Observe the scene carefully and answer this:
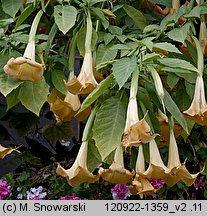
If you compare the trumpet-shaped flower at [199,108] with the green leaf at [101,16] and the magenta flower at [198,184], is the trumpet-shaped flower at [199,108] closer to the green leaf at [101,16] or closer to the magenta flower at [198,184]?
the green leaf at [101,16]

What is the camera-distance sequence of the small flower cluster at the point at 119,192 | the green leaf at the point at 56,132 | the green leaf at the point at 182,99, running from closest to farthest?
the green leaf at the point at 182,99
the small flower cluster at the point at 119,192
the green leaf at the point at 56,132

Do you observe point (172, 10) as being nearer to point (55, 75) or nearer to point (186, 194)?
point (55, 75)

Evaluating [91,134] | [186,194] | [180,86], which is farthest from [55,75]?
[186,194]

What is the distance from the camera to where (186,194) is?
268 centimetres

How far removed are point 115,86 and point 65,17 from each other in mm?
223

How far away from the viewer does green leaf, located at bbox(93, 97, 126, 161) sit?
1244mm

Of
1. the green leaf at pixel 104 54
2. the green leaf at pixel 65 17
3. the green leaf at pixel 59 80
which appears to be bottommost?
the green leaf at pixel 59 80

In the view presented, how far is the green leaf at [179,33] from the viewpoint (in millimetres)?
1353

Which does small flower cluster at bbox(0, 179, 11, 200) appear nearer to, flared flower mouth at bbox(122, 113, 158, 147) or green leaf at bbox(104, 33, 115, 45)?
green leaf at bbox(104, 33, 115, 45)

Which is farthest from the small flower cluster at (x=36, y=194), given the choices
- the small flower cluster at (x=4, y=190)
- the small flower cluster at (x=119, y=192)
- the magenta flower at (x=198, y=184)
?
the magenta flower at (x=198, y=184)

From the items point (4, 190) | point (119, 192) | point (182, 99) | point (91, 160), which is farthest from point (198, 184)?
point (91, 160)

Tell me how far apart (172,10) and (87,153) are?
22.0 inches

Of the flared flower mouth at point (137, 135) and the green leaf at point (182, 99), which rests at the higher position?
the flared flower mouth at point (137, 135)

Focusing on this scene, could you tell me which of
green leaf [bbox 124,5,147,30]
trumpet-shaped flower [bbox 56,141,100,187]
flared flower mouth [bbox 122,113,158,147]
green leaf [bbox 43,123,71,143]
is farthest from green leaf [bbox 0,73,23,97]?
green leaf [bbox 43,123,71,143]
